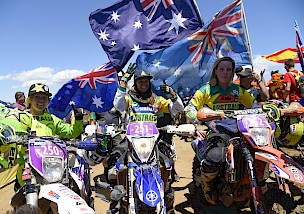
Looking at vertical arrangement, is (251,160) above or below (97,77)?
below

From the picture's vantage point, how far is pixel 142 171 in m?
3.55

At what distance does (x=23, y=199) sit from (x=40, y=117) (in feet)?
4.64

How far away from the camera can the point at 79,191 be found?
11.1 ft

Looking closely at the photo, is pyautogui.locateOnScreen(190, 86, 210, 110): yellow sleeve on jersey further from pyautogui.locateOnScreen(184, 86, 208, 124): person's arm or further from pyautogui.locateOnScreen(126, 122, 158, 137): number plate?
pyautogui.locateOnScreen(126, 122, 158, 137): number plate

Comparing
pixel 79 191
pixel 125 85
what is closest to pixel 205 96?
pixel 125 85

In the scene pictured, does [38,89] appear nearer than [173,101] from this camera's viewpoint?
Yes

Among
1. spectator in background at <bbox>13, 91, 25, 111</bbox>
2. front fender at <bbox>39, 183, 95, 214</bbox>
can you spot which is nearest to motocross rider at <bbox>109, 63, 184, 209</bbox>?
front fender at <bbox>39, 183, 95, 214</bbox>

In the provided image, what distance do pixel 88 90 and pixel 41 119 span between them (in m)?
3.63

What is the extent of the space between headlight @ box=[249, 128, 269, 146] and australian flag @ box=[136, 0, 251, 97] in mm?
4097

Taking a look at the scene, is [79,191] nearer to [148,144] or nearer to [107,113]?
Answer: [148,144]

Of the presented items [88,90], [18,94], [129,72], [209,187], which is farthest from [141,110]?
[18,94]

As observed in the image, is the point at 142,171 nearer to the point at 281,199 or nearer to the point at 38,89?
the point at 281,199

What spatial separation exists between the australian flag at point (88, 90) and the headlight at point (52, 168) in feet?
15.5

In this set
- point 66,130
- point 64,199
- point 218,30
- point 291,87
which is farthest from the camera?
point 218,30
